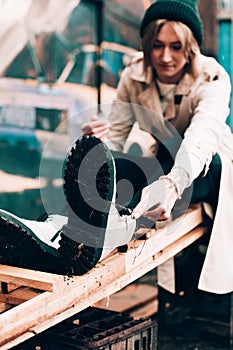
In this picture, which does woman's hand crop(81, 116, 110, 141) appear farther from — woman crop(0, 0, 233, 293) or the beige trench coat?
the beige trench coat

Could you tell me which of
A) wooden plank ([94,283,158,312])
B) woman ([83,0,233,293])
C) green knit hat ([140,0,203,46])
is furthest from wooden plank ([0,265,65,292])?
wooden plank ([94,283,158,312])

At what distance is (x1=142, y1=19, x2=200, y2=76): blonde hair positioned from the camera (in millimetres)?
3695

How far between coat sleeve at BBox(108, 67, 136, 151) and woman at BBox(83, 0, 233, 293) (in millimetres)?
185

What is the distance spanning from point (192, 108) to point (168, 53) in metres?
0.36

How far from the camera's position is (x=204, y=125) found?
345 cm

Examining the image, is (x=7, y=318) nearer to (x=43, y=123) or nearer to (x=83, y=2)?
(x=43, y=123)

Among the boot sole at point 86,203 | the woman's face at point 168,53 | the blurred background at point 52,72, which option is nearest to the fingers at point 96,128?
the woman's face at point 168,53

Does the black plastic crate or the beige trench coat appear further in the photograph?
the beige trench coat

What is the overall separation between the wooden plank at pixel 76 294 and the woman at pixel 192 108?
0.29 m

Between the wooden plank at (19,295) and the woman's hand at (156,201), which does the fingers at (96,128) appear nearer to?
the woman's hand at (156,201)

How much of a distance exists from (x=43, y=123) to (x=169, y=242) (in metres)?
2.55

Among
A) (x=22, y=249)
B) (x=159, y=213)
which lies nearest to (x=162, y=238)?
(x=159, y=213)

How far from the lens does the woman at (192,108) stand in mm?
3592

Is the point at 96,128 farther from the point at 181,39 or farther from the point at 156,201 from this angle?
the point at 156,201
